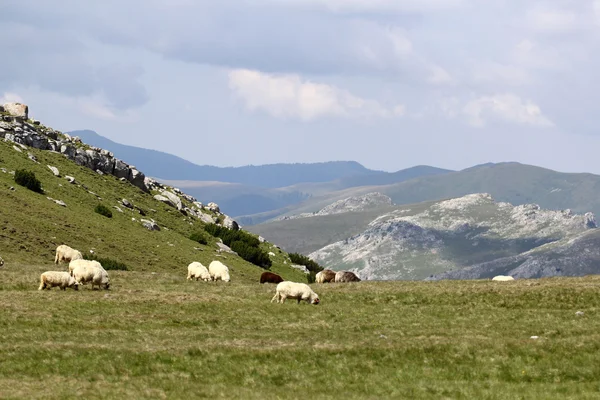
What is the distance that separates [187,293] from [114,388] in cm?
1766

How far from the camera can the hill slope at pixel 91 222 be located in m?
72.9

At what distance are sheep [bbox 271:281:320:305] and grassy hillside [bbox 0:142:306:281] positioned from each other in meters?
29.5

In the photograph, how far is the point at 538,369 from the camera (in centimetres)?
2597

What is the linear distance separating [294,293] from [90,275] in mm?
11401

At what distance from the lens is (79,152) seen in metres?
122

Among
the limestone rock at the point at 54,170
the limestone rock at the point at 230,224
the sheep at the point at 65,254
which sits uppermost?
the limestone rock at the point at 54,170

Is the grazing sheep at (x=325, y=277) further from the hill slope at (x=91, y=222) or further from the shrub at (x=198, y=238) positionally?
the shrub at (x=198, y=238)

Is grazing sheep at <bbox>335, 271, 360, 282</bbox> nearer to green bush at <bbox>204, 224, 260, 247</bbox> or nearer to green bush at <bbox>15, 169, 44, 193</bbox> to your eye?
green bush at <bbox>15, 169, 44, 193</bbox>

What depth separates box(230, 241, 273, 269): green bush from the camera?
104 metres

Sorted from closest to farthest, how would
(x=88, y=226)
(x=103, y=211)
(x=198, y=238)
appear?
(x=88, y=226) < (x=103, y=211) < (x=198, y=238)

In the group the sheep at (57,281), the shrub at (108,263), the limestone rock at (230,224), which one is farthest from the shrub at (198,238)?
the sheep at (57,281)

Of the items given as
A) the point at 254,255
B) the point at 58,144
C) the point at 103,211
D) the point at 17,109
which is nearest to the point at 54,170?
the point at 103,211

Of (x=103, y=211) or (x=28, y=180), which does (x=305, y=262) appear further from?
A: (x=28, y=180)

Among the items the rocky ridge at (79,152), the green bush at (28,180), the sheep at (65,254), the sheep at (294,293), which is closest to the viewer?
the sheep at (294,293)
